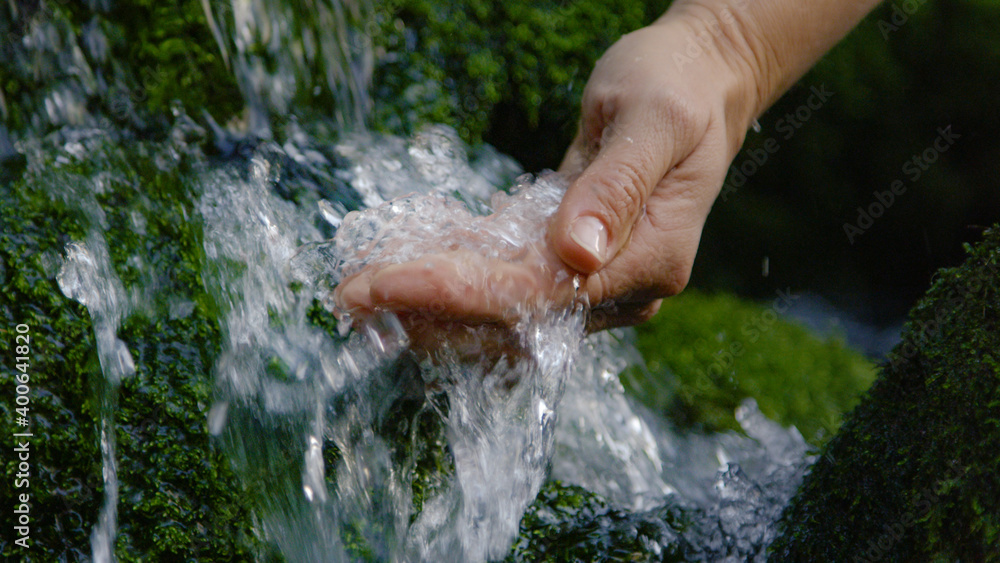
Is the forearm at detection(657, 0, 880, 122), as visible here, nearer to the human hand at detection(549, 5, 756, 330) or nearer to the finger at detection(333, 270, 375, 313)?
the human hand at detection(549, 5, 756, 330)

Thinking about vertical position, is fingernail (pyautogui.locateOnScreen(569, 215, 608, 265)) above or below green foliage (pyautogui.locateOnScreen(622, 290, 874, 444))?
above

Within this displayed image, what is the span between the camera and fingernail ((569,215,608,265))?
1361 mm

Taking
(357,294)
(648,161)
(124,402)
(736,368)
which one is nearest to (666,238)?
(648,161)

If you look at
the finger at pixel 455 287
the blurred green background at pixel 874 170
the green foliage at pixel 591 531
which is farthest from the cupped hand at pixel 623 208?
the blurred green background at pixel 874 170

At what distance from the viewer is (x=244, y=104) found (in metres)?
2.36

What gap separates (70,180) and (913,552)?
6.75 feet

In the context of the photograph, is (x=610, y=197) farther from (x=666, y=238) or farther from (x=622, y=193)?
(x=666, y=238)

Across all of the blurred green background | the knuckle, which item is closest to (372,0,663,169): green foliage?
the blurred green background

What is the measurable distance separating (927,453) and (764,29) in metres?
1.24

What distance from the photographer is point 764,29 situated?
6.52 ft

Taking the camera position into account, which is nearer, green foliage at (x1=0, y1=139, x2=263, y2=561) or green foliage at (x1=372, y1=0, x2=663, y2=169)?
green foliage at (x1=0, y1=139, x2=263, y2=561)

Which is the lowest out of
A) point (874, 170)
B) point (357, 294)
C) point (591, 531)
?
point (874, 170)

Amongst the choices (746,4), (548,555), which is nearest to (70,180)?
(548,555)

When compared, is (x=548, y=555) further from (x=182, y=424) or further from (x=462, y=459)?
(x=182, y=424)
